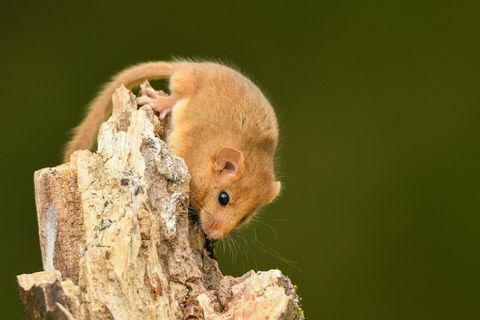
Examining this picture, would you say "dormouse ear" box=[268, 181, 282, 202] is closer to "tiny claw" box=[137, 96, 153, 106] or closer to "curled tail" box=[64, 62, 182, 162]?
"tiny claw" box=[137, 96, 153, 106]

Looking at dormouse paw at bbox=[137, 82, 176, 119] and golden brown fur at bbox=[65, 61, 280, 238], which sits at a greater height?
dormouse paw at bbox=[137, 82, 176, 119]

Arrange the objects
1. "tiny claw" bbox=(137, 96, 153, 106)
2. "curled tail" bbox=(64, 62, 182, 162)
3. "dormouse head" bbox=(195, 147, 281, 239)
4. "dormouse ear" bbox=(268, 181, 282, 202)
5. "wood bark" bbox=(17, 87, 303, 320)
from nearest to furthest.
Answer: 1. "wood bark" bbox=(17, 87, 303, 320)
2. "dormouse head" bbox=(195, 147, 281, 239)
3. "tiny claw" bbox=(137, 96, 153, 106)
4. "dormouse ear" bbox=(268, 181, 282, 202)
5. "curled tail" bbox=(64, 62, 182, 162)

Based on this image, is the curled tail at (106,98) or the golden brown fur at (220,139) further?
the curled tail at (106,98)

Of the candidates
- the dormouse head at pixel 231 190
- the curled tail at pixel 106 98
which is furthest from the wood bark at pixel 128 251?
the curled tail at pixel 106 98

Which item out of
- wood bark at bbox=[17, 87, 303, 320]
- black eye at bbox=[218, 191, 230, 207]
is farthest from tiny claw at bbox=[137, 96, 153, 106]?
wood bark at bbox=[17, 87, 303, 320]

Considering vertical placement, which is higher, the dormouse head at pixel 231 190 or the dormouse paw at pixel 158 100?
the dormouse paw at pixel 158 100

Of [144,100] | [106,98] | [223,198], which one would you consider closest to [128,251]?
[223,198]

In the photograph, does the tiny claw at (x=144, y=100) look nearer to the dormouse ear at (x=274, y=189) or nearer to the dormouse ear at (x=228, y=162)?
the dormouse ear at (x=228, y=162)
